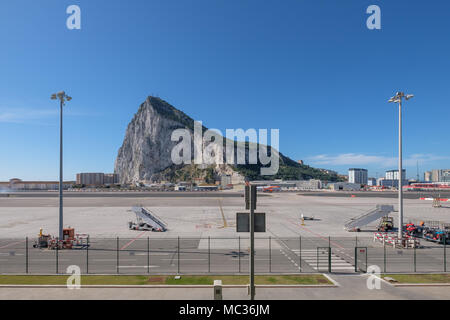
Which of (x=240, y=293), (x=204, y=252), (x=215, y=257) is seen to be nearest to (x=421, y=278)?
(x=240, y=293)

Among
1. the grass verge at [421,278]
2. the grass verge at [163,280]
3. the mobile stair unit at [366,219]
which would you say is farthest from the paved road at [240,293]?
the mobile stair unit at [366,219]

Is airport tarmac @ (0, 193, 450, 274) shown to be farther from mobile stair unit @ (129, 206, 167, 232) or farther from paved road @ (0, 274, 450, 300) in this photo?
paved road @ (0, 274, 450, 300)

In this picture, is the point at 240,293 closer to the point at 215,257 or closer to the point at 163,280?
the point at 163,280

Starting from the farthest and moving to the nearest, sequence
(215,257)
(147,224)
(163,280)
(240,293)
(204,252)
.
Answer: (147,224), (204,252), (215,257), (163,280), (240,293)

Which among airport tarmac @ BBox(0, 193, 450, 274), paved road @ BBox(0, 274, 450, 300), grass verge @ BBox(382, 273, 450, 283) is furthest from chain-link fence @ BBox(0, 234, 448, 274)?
paved road @ BBox(0, 274, 450, 300)
